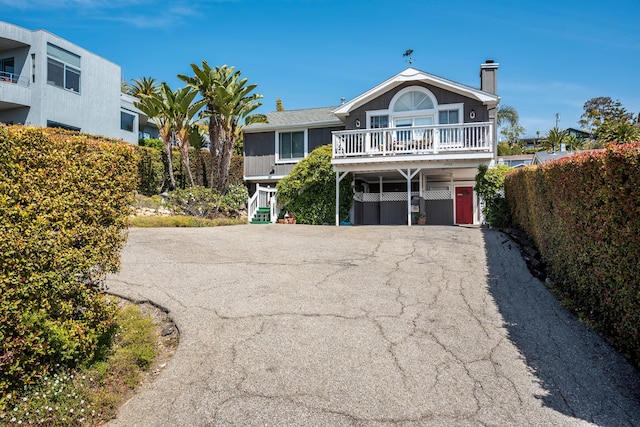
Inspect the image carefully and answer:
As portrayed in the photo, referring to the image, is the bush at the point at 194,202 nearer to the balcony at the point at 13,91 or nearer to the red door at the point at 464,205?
the balcony at the point at 13,91

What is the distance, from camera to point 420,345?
16.6ft

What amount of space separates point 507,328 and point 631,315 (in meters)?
1.47

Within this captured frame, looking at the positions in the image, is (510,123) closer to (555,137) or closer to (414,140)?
(555,137)

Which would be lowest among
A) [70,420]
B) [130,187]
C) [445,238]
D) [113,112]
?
[70,420]

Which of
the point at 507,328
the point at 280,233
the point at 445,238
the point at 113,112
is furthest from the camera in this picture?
the point at 113,112

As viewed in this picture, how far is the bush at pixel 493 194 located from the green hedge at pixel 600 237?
6.98 m

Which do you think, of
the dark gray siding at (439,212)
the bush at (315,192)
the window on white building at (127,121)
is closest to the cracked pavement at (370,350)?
the bush at (315,192)

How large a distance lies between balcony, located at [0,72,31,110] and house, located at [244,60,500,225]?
10.7 metres

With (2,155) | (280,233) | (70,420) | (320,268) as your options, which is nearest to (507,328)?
(320,268)

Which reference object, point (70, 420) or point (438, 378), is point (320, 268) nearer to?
point (438, 378)

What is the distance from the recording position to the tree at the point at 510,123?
5781cm

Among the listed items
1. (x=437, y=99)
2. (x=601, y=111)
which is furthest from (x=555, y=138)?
(x=437, y=99)

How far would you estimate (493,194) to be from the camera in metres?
15.3

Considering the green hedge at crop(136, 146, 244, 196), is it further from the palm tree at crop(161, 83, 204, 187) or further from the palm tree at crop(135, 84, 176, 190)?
the palm tree at crop(161, 83, 204, 187)
